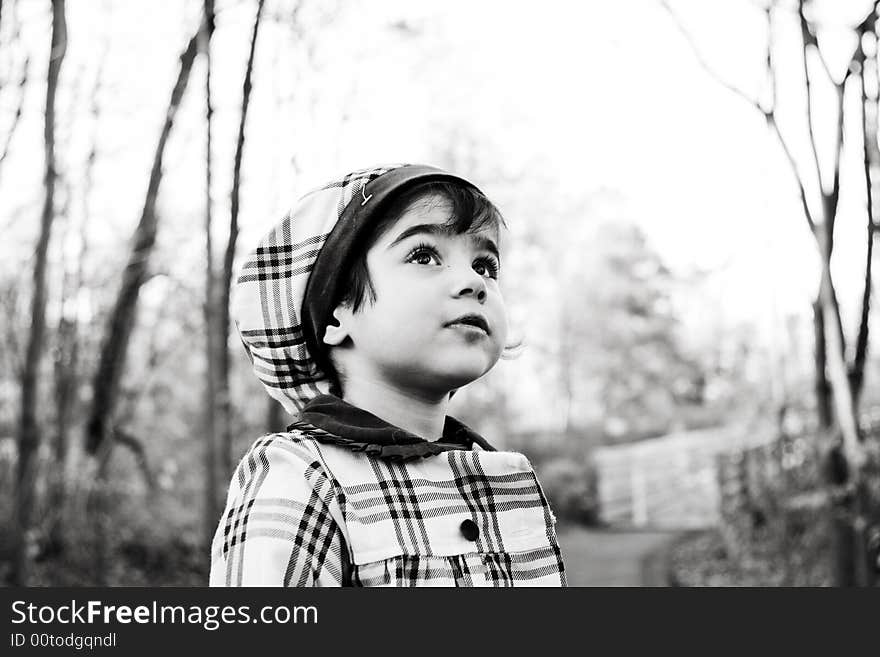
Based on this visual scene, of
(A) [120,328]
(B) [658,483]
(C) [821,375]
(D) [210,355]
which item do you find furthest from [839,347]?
(B) [658,483]

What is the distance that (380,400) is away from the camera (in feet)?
4.49

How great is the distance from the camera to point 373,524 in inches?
47.7

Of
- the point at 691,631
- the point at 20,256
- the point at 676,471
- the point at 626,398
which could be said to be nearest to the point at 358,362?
the point at 691,631

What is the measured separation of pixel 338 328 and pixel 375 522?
31 cm

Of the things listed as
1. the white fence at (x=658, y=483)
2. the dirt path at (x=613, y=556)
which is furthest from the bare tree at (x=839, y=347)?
the white fence at (x=658, y=483)

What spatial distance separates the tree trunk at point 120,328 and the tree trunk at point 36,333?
10.4ft

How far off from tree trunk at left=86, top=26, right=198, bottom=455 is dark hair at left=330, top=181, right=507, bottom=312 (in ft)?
23.5

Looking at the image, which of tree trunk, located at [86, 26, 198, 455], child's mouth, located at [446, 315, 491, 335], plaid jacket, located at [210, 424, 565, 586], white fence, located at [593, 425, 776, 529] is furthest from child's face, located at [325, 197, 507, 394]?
white fence, located at [593, 425, 776, 529]

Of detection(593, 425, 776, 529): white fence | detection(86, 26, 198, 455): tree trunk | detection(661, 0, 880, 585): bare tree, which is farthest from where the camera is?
detection(593, 425, 776, 529): white fence

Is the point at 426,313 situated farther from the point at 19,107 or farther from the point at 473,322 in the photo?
the point at 19,107

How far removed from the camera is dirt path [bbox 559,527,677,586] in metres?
8.57

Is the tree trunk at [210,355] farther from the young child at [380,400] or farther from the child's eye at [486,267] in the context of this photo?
the child's eye at [486,267]

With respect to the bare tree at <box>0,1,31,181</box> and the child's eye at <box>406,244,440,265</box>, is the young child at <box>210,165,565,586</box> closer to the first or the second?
the child's eye at <box>406,244,440,265</box>

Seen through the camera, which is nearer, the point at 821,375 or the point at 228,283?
the point at 821,375
